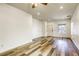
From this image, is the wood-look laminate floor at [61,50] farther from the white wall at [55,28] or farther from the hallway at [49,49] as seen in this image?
the white wall at [55,28]

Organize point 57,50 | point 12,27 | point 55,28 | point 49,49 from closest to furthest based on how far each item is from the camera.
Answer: point 57,50, point 49,49, point 55,28, point 12,27

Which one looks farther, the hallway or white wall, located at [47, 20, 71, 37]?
white wall, located at [47, 20, 71, 37]

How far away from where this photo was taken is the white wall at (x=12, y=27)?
3.24 m

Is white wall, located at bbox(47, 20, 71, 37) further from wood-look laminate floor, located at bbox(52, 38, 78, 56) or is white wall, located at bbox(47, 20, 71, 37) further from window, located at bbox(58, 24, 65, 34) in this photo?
wood-look laminate floor, located at bbox(52, 38, 78, 56)

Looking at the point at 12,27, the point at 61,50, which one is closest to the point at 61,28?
the point at 61,50

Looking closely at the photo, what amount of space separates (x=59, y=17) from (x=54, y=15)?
239 mm

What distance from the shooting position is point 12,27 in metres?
3.51

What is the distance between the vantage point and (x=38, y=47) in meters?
3.28

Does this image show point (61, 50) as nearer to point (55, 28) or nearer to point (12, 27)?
point (55, 28)

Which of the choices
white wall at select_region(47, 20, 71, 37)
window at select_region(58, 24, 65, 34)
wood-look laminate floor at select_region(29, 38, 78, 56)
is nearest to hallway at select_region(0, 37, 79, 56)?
wood-look laminate floor at select_region(29, 38, 78, 56)

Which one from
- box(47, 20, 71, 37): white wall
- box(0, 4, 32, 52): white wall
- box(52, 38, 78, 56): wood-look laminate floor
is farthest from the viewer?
box(47, 20, 71, 37): white wall

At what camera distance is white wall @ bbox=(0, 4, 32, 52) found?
324 centimetres

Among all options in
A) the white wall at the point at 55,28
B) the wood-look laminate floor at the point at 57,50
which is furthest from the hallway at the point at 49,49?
the white wall at the point at 55,28

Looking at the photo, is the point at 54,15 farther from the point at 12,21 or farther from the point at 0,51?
the point at 0,51
